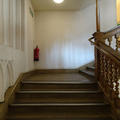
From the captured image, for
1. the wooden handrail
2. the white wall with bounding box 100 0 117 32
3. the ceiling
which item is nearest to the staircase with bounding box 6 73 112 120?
the wooden handrail

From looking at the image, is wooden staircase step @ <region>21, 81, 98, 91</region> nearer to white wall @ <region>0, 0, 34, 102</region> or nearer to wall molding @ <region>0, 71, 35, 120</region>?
wall molding @ <region>0, 71, 35, 120</region>

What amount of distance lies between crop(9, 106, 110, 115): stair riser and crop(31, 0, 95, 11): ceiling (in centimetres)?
303

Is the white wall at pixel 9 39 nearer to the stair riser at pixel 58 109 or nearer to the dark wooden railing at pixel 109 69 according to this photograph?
the stair riser at pixel 58 109

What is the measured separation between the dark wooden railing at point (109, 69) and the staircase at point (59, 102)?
0.67 feet

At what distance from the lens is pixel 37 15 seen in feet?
15.8

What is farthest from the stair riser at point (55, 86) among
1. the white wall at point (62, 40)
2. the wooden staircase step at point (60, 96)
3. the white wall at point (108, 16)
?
the white wall at point (108, 16)

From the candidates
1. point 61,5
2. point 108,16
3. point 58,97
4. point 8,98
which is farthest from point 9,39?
point 108,16

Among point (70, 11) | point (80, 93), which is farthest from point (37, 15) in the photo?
point (80, 93)

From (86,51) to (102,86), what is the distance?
2.41 m

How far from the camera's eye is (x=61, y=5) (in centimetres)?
439

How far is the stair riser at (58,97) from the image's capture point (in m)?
2.46

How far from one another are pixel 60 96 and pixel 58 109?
0.31m

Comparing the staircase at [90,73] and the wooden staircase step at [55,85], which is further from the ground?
the staircase at [90,73]

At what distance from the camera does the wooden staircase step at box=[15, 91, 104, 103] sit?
8.14ft
